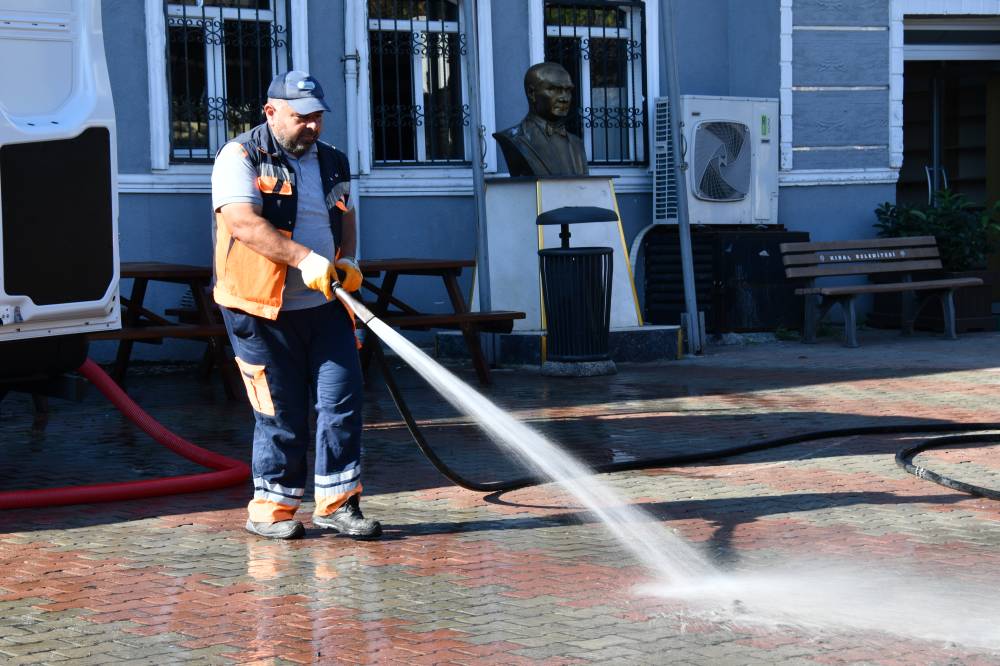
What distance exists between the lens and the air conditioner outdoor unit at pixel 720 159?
1477cm

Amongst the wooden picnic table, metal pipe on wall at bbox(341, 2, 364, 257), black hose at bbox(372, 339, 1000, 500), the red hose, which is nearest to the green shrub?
metal pipe on wall at bbox(341, 2, 364, 257)

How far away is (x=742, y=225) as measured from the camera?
15.2 metres

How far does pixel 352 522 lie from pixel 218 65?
822cm

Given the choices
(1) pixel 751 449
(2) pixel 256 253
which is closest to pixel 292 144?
(2) pixel 256 253

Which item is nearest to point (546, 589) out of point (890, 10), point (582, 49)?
point (582, 49)

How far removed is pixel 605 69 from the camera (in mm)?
15023

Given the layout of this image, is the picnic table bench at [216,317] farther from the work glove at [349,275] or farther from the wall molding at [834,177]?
the wall molding at [834,177]

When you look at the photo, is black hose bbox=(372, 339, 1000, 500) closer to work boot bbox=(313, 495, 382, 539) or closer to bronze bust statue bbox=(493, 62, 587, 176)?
work boot bbox=(313, 495, 382, 539)

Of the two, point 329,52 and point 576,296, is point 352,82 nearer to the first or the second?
point 329,52

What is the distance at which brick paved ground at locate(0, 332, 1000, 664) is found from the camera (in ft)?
14.1

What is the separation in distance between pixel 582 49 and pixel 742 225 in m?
2.46

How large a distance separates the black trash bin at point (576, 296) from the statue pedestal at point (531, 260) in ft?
2.68

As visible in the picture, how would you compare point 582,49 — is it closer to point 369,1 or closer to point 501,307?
point 369,1

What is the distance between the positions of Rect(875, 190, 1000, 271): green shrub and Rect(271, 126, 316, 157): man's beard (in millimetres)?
10815
